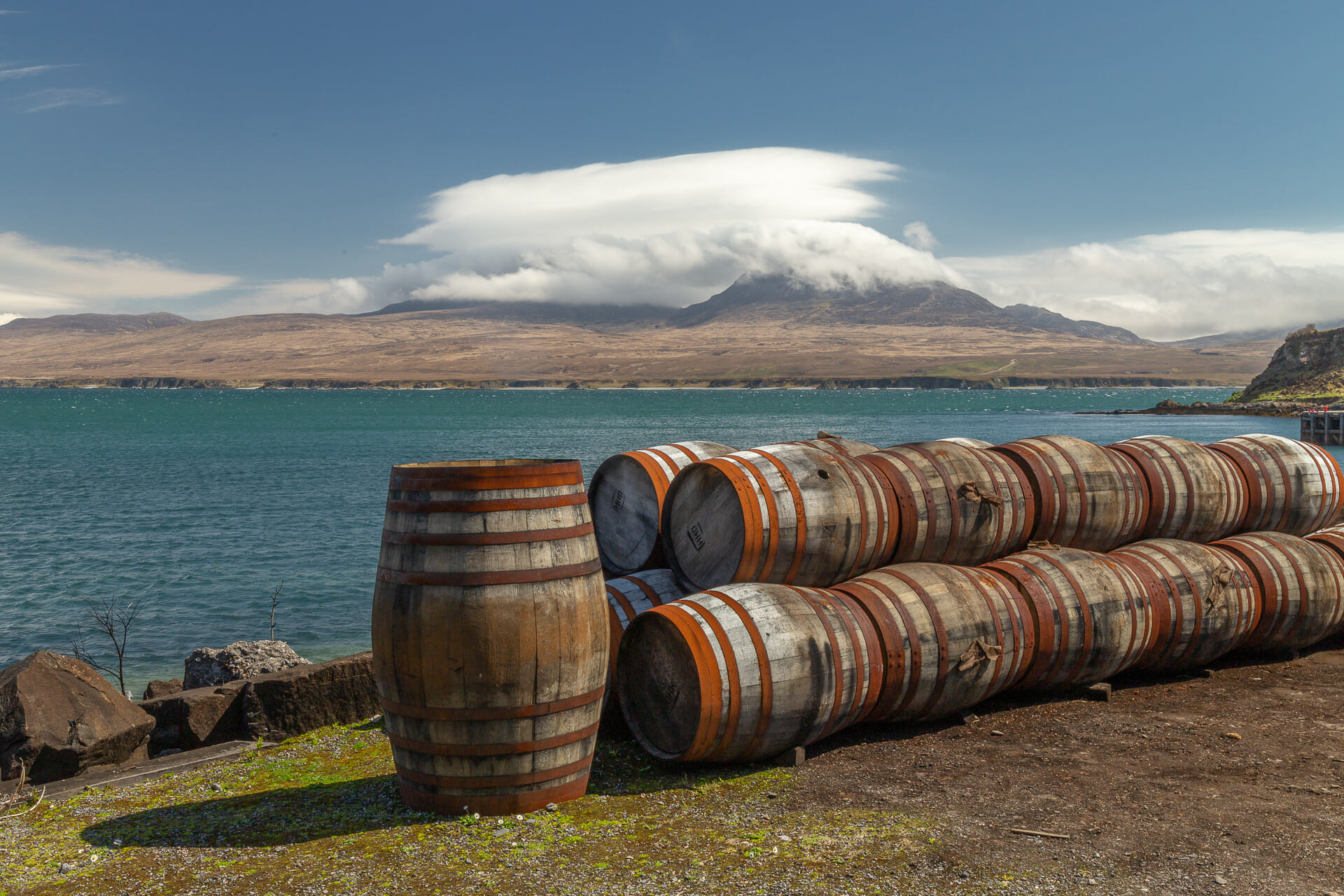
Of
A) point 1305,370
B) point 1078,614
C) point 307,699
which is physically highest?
point 1305,370

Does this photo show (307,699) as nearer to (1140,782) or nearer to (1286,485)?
(1140,782)

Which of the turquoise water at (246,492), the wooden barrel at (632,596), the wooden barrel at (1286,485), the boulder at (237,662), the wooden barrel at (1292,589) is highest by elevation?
the wooden barrel at (1286,485)

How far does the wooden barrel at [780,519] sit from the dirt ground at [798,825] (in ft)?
4.51

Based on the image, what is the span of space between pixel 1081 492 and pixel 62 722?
8.82 meters

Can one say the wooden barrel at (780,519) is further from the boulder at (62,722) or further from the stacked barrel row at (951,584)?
the boulder at (62,722)

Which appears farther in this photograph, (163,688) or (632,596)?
(163,688)

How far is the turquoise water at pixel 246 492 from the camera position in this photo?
61.5 feet

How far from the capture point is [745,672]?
645cm

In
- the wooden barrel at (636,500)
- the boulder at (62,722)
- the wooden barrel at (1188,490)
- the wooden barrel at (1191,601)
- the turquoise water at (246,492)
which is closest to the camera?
the boulder at (62,722)

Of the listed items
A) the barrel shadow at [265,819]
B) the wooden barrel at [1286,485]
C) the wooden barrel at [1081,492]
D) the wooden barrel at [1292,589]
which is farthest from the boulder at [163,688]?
the wooden barrel at [1286,485]

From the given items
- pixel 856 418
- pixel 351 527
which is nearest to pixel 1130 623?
pixel 351 527

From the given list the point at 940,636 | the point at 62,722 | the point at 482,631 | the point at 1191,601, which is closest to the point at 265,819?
the point at 482,631

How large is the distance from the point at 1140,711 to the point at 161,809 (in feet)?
24.1

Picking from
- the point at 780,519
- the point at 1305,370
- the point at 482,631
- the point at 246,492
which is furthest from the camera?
the point at 1305,370
